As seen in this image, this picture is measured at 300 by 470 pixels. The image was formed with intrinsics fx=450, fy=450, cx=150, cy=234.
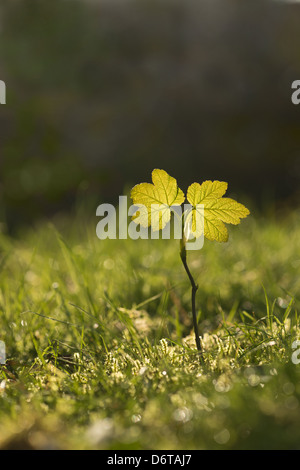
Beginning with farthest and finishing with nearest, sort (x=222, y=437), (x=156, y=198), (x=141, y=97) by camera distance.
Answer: (x=141, y=97) → (x=156, y=198) → (x=222, y=437)

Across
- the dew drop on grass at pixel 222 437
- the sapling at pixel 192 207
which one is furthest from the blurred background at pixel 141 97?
the dew drop on grass at pixel 222 437

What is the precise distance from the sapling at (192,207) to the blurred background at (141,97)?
11.1 ft

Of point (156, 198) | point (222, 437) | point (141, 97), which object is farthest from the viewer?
point (141, 97)

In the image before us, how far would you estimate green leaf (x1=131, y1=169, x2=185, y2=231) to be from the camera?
104cm

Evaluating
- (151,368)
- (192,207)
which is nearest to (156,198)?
(192,207)

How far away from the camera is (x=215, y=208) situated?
41.7 inches

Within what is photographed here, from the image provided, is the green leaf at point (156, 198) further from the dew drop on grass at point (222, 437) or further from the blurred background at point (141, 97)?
the blurred background at point (141, 97)

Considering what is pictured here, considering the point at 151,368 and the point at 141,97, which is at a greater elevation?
the point at 141,97

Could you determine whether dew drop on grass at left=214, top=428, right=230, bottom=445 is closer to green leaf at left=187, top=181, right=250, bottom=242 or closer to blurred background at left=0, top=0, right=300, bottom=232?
green leaf at left=187, top=181, right=250, bottom=242

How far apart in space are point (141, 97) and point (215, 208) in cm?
376

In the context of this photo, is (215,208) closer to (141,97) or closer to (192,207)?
(192,207)

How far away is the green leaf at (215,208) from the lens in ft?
3.41
